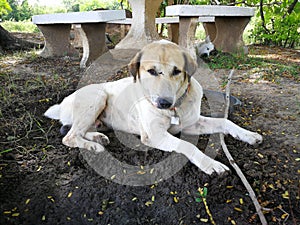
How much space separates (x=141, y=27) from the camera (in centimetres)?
608

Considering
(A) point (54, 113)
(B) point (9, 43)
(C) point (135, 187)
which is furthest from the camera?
(B) point (9, 43)

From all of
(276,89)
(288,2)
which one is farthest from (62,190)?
(288,2)

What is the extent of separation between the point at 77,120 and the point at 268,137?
75.8 inches

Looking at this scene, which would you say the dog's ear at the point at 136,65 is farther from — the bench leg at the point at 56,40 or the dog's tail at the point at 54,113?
the bench leg at the point at 56,40

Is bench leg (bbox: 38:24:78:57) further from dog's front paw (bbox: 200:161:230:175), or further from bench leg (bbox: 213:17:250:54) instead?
dog's front paw (bbox: 200:161:230:175)

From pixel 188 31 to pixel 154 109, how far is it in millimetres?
3855

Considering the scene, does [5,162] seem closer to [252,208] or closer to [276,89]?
[252,208]

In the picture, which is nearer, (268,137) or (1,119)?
(268,137)

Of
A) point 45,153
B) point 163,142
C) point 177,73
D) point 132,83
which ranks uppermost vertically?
point 177,73

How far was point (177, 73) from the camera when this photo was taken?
232 cm

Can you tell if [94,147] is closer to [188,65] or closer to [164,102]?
[164,102]

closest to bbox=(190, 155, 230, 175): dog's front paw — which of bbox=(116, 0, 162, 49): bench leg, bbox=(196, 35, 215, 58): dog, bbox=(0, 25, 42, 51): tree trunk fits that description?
bbox=(116, 0, 162, 49): bench leg

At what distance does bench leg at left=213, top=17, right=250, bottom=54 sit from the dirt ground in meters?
4.01

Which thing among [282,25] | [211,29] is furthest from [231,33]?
[282,25]
